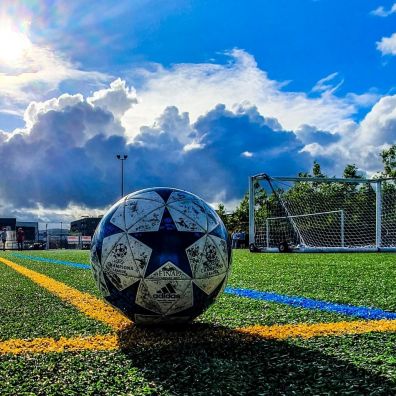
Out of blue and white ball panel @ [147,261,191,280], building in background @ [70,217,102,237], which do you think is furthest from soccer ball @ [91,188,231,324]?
building in background @ [70,217,102,237]

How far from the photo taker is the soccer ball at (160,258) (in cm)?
327

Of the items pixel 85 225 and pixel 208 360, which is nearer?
pixel 208 360

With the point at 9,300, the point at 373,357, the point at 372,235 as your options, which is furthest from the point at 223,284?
the point at 372,235

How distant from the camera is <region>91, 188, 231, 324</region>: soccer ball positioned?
3.27 m

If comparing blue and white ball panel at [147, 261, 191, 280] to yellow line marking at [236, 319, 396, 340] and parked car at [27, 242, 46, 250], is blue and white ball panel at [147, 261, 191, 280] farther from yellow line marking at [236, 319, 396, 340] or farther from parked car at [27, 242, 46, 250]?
parked car at [27, 242, 46, 250]

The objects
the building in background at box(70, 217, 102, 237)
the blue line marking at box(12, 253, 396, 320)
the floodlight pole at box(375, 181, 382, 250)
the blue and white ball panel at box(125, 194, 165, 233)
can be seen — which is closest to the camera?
the blue and white ball panel at box(125, 194, 165, 233)

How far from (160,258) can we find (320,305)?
190cm

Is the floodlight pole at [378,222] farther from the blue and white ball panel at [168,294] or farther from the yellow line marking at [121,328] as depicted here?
the blue and white ball panel at [168,294]

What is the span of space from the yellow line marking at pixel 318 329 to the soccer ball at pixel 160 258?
416 millimetres

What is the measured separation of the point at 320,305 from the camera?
450 centimetres

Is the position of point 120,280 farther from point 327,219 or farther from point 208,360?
point 327,219

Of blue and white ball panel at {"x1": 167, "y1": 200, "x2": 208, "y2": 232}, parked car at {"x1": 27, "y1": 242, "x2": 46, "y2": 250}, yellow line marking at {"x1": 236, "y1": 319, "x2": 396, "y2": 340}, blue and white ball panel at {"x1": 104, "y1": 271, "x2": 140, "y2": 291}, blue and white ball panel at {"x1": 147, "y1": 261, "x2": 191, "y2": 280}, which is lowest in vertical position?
parked car at {"x1": 27, "y1": 242, "x2": 46, "y2": 250}

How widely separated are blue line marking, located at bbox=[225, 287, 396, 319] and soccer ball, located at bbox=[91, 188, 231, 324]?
3.87 feet

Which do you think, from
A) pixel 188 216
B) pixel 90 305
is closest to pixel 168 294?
pixel 188 216
